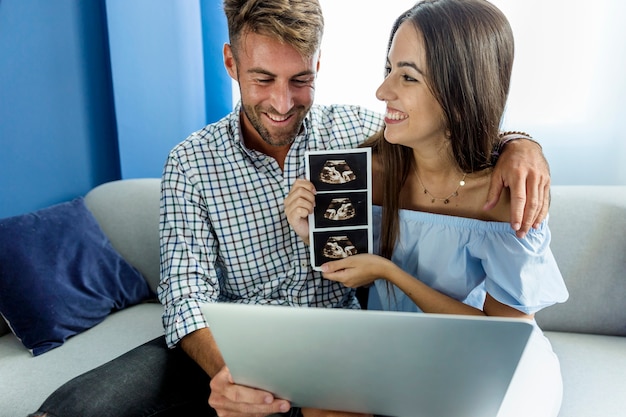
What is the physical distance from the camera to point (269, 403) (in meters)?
0.96

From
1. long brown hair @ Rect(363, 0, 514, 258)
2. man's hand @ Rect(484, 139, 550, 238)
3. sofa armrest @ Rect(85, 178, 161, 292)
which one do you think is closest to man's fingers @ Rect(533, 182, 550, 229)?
man's hand @ Rect(484, 139, 550, 238)

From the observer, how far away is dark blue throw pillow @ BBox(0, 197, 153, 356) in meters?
1.67

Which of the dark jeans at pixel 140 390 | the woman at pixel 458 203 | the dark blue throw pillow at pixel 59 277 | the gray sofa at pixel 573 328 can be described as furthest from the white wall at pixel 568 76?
the dark jeans at pixel 140 390

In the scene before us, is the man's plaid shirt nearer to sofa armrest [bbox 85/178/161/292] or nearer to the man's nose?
the man's nose

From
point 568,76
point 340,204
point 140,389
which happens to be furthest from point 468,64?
point 568,76

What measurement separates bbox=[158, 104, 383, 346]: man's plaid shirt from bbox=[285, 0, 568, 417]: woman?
17 cm

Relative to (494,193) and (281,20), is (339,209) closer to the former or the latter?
(494,193)

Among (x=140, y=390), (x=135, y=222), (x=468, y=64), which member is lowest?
(x=140, y=390)

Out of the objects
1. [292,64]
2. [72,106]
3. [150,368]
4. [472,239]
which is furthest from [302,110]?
[72,106]

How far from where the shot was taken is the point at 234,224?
146 cm

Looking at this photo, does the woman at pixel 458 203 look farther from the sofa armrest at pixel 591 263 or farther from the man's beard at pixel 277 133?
the sofa armrest at pixel 591 263

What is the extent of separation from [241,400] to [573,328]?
4.06 ft

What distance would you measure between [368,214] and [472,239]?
0.80 feet

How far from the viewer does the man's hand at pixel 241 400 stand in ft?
3.15
